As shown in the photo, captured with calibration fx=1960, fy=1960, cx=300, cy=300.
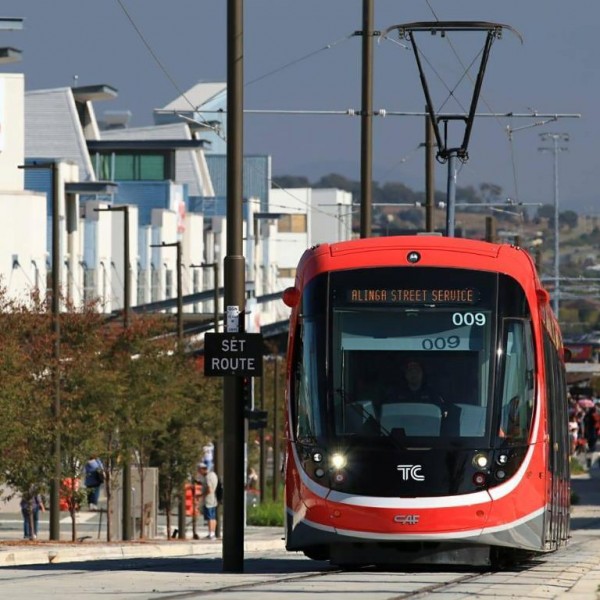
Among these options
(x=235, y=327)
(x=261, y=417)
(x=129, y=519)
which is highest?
(x=235, y=327)

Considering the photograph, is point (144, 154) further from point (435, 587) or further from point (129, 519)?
point (435, 587)

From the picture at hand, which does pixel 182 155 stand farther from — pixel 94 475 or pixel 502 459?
pixel 502 459

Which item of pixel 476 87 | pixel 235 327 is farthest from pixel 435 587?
pixel 476 87

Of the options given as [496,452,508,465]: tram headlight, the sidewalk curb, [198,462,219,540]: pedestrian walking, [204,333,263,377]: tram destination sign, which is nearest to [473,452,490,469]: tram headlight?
[496,452,508,465]: tram headlight

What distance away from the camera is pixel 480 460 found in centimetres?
1755

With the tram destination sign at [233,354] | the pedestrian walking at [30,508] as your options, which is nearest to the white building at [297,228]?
the pedestrian walking at [30,508]

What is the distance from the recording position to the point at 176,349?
51.2 metres

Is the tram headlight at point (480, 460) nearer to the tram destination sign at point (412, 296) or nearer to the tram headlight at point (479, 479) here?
the tram headlight at point (479, 479)

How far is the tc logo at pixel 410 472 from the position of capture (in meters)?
17.5

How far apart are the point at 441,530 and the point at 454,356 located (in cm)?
170

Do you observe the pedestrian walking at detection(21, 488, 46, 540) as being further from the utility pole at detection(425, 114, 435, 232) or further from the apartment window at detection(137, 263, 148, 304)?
the apartment window at detection(137, 263, 148, 304)

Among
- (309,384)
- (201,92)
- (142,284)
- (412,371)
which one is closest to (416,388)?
(412,371)

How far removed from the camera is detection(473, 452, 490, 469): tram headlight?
17.5 m

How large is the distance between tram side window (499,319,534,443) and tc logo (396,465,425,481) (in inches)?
34.0
